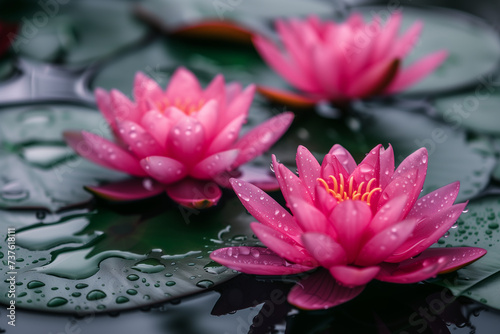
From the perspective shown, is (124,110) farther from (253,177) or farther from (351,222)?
(351,222)

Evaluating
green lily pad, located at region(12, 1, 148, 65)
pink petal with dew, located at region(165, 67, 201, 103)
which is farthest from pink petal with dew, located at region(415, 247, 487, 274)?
green lily pad, located at region(12, 1, 148, 65)

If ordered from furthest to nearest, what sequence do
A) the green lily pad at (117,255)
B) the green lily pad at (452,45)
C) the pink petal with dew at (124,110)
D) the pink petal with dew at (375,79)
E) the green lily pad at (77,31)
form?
1. the green lily pad at (77,31)
2. the green lily pad at (452,45)
3. the pink petal with dew at (375,79)
4. the pink petal with dew at (124,110)
5. the green lily pad at (117,255)

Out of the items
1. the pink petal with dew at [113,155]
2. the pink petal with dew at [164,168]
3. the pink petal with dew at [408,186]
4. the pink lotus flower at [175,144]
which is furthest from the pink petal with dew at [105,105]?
the pink petal with dew at [408,186]

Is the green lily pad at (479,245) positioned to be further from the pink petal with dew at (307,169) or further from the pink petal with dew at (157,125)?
the pink petal with dew at (157,125)

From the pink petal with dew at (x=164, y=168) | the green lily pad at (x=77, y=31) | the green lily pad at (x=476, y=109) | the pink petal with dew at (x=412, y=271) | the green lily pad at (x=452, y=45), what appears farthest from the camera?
the green lily pad at (x=77, y=31)

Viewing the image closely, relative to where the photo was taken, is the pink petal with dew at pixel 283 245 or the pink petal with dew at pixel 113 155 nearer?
the pink petal with dew at pixel 283 245

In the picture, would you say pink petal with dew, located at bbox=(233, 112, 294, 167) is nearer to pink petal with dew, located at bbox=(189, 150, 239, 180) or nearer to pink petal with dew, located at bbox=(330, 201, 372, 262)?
pink petal with dew, located at bbox=(189, 150, 239, 180)
